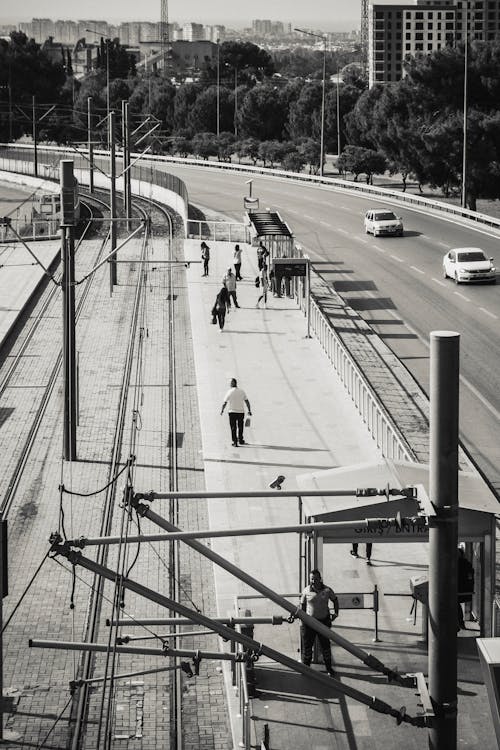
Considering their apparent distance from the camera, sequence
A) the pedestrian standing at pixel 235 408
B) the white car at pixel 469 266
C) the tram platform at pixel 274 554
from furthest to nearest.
A: the white car at pixel 469 266 → the pedestrian standing at pixel 235 408 → the tram platform at pixel 274 554

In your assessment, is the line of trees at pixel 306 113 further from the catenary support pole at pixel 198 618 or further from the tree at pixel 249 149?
the catenary support pole at pixel 198 618

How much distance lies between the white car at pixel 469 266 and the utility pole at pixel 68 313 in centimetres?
2109

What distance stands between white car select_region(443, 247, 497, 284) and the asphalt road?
1.03 feet

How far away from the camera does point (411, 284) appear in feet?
145

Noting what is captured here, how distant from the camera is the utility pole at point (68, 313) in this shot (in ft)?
77.3

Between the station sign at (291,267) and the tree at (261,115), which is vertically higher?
the tree at (261,115)

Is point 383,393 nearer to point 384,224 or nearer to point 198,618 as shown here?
point 198,618

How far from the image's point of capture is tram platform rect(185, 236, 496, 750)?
1312 cm

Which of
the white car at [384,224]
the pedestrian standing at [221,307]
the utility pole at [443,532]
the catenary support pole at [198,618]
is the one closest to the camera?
the utility pole at [443,532]

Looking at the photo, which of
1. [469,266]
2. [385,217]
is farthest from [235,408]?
[385,217]

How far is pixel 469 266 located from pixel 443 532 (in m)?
34.1

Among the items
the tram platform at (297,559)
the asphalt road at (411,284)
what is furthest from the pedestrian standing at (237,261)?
the tram platform at (297,559)

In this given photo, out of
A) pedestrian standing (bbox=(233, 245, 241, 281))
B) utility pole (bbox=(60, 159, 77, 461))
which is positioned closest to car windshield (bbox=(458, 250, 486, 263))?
pedestrian standing (bbox=(233, 245, 241, 281))

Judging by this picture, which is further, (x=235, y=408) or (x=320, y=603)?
(x=235, y=408)
